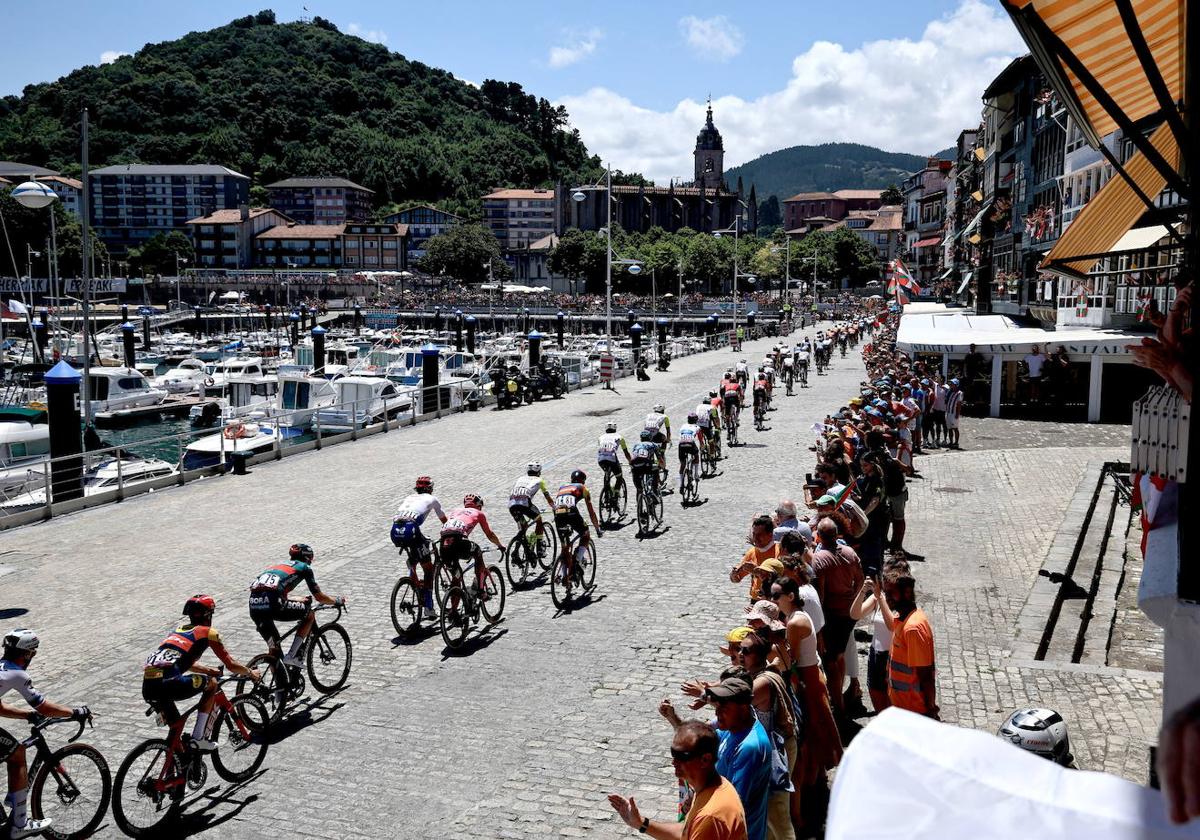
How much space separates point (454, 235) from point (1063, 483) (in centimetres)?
13295

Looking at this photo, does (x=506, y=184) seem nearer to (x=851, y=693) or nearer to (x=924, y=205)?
(x=924, y=205)

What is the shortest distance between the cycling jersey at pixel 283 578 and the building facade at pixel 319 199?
175406 mm

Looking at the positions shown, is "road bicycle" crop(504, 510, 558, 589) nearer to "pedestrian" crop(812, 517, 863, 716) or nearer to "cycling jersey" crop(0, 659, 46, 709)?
"pedestrian" crop(812, 517, 863, 716)

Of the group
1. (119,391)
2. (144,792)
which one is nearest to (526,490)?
(144,792)

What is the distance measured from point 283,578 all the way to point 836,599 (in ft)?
15.3

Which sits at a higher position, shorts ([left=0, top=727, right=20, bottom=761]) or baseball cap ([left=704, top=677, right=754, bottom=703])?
baseball cap ([left=704, top=677, right=754, bottom=703])

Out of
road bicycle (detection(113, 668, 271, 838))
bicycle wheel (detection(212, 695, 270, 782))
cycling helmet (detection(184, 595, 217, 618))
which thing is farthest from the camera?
bicycle wheel (detection(212, 695, 270, 782))

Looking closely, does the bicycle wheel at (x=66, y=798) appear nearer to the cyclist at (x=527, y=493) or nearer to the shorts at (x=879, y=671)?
the shorts at (x=879, y=671)

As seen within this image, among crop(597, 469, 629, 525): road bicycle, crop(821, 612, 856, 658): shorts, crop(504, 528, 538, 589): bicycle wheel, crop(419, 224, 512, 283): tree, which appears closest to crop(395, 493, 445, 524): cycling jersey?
crop(504, 528, 538, 589): bicycle wheel

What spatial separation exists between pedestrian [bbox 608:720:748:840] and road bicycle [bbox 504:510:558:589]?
27.8ft

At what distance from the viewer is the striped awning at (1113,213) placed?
25.6 ft

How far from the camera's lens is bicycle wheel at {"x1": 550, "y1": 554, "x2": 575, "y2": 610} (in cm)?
1214

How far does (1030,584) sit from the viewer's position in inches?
503

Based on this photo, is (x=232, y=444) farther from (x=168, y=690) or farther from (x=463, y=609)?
(x=168, y=690)
